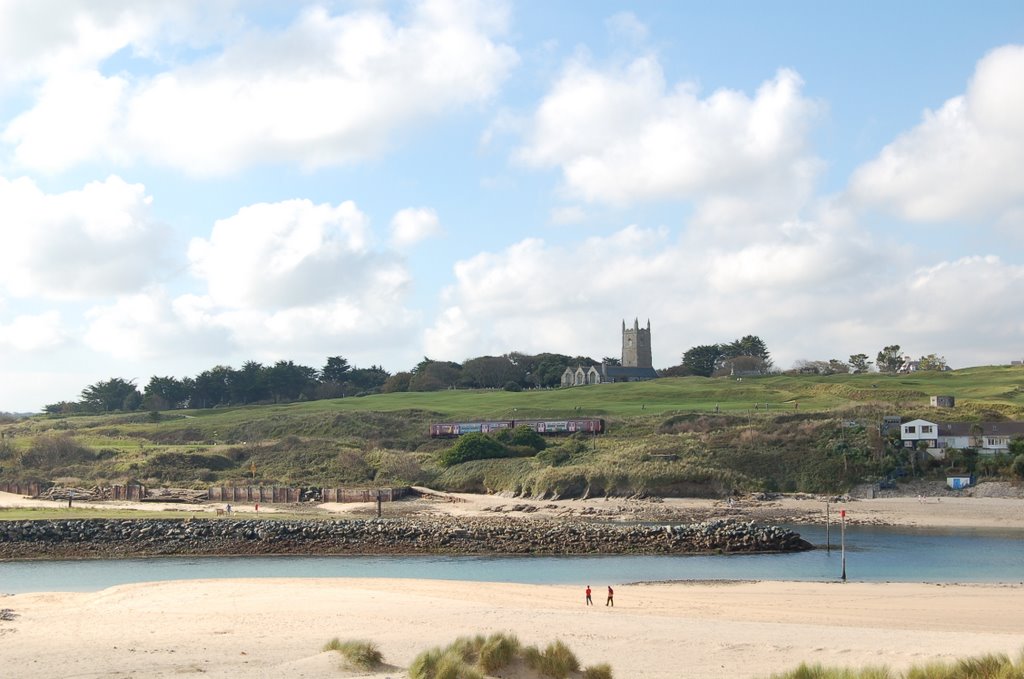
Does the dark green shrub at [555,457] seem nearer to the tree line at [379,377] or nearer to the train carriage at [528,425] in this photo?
the train carriage at [528,425]

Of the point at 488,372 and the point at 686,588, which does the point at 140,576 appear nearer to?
the point at 686,588

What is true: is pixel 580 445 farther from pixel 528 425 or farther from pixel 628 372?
pixel 628 372

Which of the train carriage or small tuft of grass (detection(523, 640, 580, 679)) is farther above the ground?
the train carriage

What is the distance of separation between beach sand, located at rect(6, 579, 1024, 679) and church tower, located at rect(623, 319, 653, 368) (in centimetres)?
13141

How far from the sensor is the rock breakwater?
41.6 meters

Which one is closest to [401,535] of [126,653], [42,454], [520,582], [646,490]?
[520,582]

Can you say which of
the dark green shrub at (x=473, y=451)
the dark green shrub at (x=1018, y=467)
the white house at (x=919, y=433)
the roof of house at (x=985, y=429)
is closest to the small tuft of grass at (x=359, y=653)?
the dark green shrub at (x=1018, y=467)

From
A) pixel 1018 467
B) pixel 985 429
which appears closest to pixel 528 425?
pixel 985 429

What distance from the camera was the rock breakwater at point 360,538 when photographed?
4156 cm

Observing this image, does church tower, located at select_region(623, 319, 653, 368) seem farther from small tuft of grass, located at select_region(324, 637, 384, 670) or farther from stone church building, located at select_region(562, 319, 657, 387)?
small tuft of grass, located at select_region(324, 637, 384, 670)

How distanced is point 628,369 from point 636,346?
15921mm

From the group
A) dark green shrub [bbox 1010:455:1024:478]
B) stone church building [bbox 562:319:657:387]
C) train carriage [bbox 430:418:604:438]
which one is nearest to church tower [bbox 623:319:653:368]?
stone church building [bbox 562:319:657:387]

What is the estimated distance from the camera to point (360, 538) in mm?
43750

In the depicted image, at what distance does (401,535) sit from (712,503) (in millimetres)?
20891
